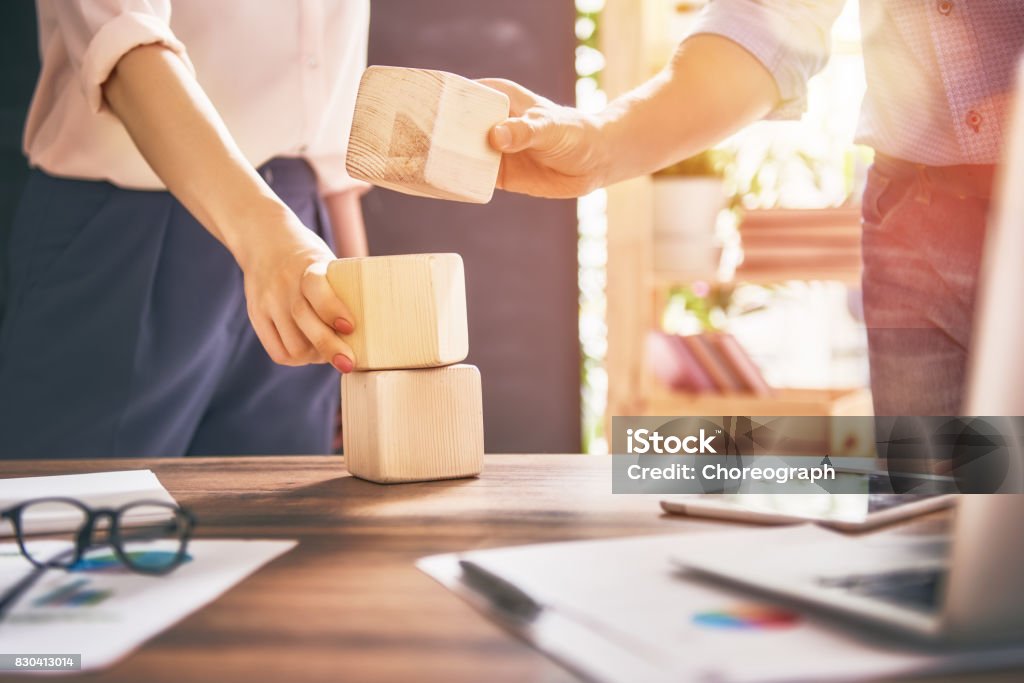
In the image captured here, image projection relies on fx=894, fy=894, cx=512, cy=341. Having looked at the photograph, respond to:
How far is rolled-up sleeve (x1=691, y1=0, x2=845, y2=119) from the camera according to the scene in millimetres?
1240

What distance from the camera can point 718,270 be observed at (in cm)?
257

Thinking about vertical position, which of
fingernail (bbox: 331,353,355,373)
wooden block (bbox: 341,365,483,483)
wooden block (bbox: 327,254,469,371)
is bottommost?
wooden block (bbox: 341,365,483,483)

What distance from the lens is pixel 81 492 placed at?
82 centimetres

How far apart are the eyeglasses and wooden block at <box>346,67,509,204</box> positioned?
0.41 m

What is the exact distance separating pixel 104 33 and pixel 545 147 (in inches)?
21.5

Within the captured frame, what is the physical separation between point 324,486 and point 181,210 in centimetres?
64

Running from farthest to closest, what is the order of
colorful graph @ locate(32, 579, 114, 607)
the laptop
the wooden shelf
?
the wooden shelf
colorful graph @ locate(32, 579, 114, 607)
the laptop

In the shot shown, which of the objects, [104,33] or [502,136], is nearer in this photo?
[502,136]

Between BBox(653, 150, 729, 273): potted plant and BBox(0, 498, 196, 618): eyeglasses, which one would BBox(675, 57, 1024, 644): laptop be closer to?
BBox(0, 498, 196, 618): eyeglasses

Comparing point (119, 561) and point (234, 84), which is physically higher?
point (234, 84)

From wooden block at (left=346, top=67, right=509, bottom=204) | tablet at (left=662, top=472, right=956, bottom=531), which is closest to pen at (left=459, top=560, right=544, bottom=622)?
tablet at (left=662, top=472, right=956, bottom=531)

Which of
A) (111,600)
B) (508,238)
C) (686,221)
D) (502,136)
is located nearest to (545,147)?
(502,136)

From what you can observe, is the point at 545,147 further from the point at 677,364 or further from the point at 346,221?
Answer: the point at 677,364

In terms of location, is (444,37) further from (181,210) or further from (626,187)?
(181,210)
